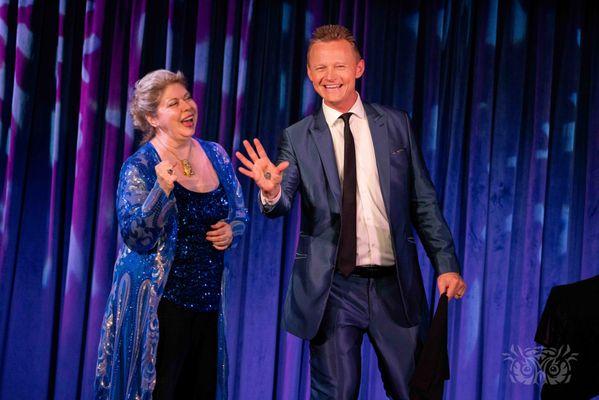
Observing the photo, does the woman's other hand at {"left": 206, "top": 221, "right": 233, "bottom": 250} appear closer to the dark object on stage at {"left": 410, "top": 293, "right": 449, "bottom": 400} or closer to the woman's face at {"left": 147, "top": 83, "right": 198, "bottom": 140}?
the woman's face at {"left": 147, "top": 83, "right": 198, "bottom": 140}

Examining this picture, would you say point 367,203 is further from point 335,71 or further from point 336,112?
point 335,71

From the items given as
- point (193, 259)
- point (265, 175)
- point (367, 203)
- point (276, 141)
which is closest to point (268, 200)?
point (265, 175)

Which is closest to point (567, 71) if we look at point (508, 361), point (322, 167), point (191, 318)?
point (508, 361)

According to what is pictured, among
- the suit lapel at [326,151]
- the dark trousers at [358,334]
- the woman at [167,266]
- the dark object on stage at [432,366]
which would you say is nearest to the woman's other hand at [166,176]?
the woman at [167,266]

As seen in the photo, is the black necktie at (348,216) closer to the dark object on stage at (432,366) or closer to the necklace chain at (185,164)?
the dark object on stage at (432,366)

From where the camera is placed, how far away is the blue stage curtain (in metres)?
3.68

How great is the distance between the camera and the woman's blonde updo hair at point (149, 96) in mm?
2820

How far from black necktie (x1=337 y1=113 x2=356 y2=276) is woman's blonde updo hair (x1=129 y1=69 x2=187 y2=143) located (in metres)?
0.75

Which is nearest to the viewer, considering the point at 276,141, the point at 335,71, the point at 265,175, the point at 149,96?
the point at 265,175

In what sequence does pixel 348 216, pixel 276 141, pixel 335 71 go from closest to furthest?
pixel 348 216 < pixel 335 71 < pixel 276 141

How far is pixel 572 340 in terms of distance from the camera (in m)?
2.86

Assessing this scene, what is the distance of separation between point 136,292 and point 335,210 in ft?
2.42

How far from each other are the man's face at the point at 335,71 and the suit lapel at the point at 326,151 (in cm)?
8

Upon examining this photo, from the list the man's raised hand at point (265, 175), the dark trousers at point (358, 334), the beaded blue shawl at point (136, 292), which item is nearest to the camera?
the man's raised hand at point (265, 175)
